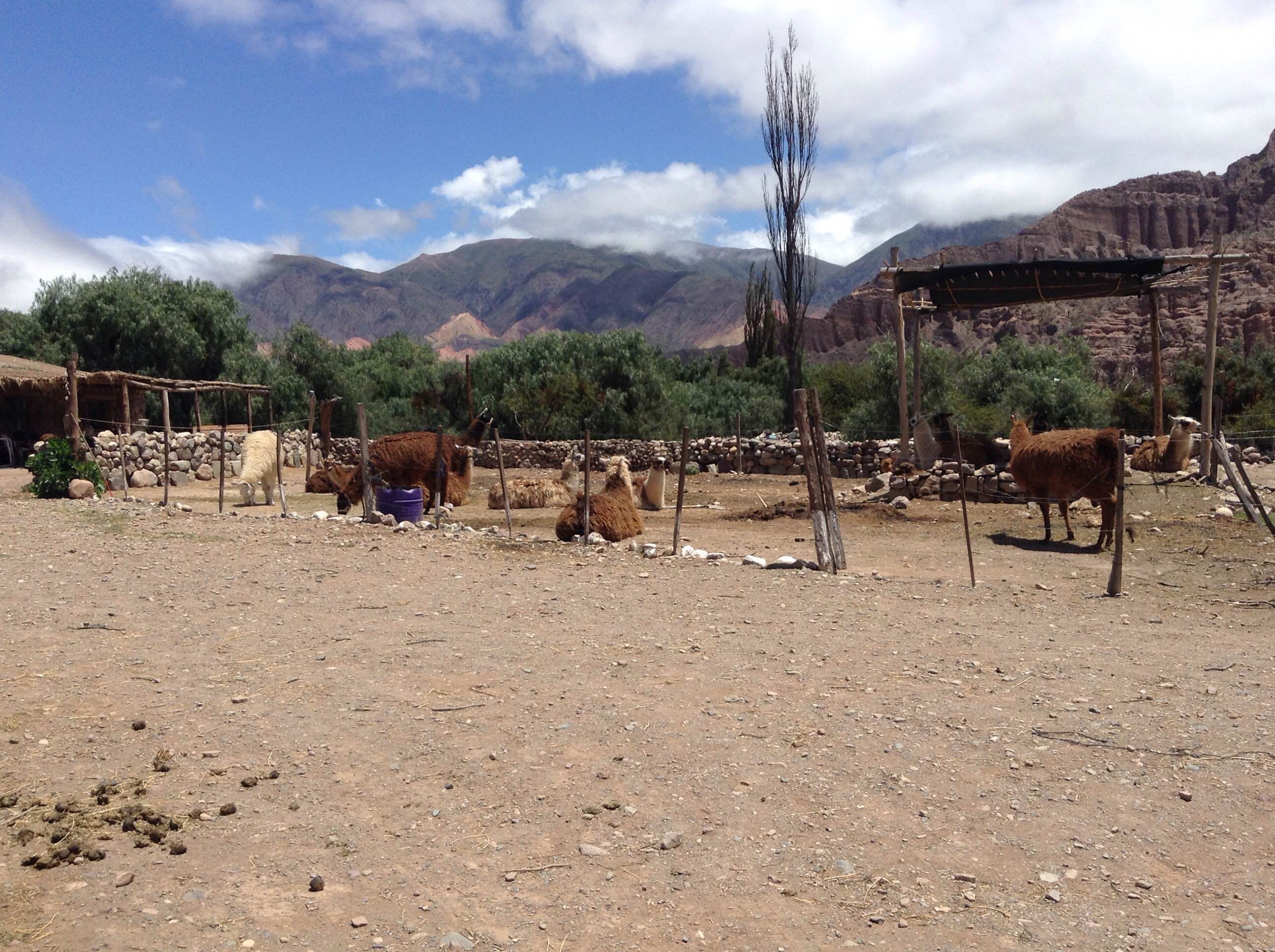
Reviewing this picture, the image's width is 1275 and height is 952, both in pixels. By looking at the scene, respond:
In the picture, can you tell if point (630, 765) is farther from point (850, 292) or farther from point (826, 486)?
point (850, 292)

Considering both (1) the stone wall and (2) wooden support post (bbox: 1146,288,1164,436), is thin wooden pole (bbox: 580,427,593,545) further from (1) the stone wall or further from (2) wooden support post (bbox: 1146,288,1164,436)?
(1) the stone wall

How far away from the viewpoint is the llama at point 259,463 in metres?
16.0

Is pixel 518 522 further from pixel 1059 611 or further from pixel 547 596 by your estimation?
pixel 1059 611

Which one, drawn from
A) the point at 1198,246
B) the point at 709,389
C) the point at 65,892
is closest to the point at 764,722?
the point at 65,892

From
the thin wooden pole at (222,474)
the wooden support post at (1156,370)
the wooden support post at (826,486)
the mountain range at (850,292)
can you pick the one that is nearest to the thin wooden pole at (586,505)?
the wooden support post at (826,486)

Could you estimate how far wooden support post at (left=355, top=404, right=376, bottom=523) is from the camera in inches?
494

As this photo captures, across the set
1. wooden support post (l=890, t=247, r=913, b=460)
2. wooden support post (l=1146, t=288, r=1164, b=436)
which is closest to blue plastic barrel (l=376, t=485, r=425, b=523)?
wooden support post (l=890, t=247, r=913, b=460)

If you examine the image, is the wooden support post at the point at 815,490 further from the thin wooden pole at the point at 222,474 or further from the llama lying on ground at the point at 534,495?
the thin wooden pole at the point at 222,474

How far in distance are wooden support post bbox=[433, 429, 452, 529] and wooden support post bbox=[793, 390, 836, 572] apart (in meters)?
4.85

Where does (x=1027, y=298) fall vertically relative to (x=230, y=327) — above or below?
below

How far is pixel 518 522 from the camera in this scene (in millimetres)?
13969

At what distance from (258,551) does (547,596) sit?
12.3ft

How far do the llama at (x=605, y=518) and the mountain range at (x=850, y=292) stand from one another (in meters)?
8.23

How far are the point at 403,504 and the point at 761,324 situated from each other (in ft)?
118
